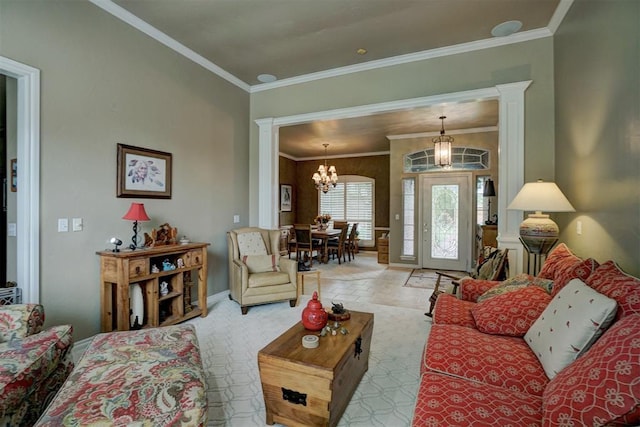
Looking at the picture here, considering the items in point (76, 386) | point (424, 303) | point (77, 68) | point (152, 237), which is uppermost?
point (77, 68)

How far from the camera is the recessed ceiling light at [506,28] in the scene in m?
3.17

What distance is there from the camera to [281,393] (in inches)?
69.7

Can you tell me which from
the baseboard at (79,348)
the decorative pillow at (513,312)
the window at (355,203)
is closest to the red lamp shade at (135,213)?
the baseboard at (79,348)

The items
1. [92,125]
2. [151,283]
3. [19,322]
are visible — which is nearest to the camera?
[19,322]

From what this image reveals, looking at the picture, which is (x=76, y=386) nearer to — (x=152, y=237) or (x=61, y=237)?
(x=61, y=237)

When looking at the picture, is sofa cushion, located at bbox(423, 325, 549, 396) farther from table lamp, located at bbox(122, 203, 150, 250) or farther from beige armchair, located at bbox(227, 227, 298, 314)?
table lamp, located at bbox(122, 203, 150, 250)

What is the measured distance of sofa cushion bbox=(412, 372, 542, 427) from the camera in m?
1.18

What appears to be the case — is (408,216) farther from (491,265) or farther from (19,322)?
(19,322)

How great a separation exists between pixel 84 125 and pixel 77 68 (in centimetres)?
49

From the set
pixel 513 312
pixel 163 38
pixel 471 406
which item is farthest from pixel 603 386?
pixel 163 38

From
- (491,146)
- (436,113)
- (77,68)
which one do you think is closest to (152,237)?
(77,68)

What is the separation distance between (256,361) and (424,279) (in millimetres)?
3977

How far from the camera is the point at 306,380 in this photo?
169cm

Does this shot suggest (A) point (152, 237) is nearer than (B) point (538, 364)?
No
